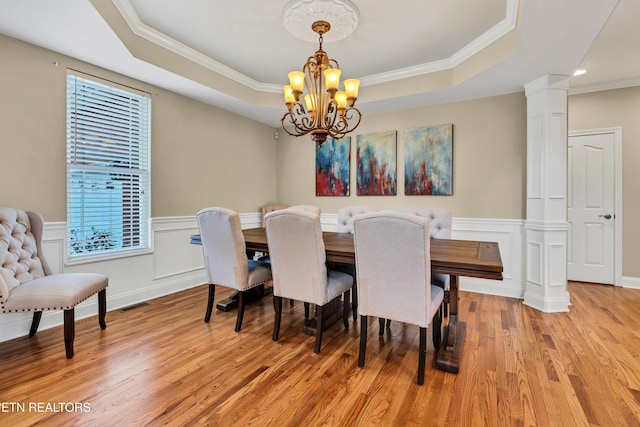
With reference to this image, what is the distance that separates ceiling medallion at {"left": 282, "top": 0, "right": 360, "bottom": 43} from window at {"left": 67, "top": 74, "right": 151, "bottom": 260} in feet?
6.25

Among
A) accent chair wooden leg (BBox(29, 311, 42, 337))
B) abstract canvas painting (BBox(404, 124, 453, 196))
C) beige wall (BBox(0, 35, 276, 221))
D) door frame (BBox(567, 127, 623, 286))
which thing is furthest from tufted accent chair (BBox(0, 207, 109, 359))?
door frame (BBox(567, 127, 623, 286))

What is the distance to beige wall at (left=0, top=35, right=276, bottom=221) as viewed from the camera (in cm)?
245

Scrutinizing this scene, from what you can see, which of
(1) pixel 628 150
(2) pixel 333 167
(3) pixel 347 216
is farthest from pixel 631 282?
(2) pixel 333 167

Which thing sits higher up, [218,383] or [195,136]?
[195,136]

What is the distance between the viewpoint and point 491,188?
12.1ft

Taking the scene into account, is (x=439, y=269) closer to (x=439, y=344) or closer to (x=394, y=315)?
(x=394, y=315)

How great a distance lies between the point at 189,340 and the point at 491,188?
11.7 ft

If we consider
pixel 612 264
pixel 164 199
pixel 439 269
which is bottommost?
pixel 612 264

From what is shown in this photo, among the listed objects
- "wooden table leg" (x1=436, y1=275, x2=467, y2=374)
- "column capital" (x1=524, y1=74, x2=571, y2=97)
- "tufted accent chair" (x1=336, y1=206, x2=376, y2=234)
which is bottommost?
"wooden table leg" (x1=436, y1=275, x2=467, y2=374)

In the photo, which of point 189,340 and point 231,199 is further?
point 231,199

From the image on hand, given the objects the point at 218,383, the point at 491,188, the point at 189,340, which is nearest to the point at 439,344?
the point at 218,383

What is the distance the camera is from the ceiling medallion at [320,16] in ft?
7.53

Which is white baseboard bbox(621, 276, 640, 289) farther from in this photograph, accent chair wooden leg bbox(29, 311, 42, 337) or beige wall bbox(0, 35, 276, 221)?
accent chair wooden leg bbox(29, 311, 42, 337)

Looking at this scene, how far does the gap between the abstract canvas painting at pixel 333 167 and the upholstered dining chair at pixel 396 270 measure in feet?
9.09
